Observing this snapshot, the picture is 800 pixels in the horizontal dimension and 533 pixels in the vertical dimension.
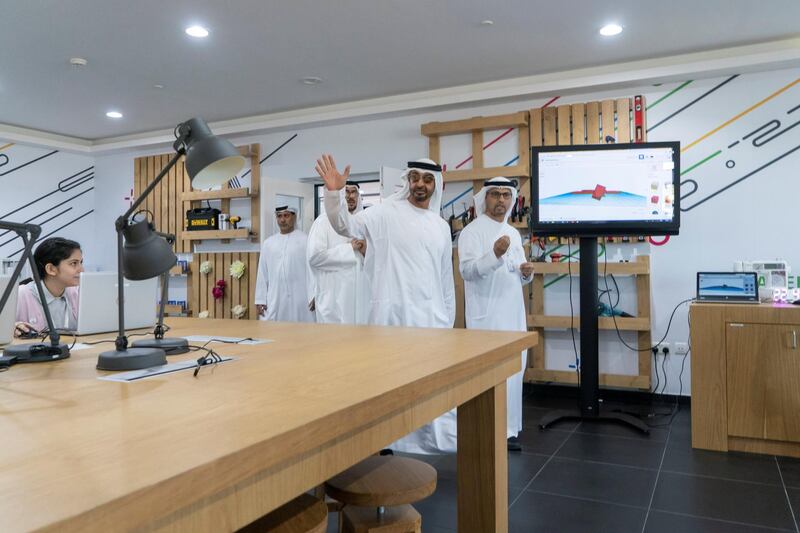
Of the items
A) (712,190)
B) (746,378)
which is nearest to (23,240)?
(746,378)

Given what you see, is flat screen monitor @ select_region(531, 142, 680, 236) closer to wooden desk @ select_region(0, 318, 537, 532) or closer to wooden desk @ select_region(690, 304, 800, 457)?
wooden desk @ select_region(690, 304, 800, 457)

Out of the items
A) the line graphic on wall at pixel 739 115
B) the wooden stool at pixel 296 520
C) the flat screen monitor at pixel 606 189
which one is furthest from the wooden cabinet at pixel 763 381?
the wooden stool at pixel 296 520

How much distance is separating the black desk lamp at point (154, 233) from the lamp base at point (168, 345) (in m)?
0.17

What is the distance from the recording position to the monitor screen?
3832 mm

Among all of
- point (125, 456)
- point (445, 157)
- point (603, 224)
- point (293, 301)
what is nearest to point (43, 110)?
point (293, 301)

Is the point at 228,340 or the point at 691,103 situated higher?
the point at 691,103

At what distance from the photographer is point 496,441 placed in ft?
6.50

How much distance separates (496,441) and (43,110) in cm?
657

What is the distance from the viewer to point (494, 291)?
4207mm

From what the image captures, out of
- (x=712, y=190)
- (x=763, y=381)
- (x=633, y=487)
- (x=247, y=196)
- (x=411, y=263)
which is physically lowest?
(x=633, y=487)

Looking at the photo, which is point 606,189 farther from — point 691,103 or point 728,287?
point 691,103

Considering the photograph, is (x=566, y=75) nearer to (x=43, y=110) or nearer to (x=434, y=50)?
(x=434, y=50)

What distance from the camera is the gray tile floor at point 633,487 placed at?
108 inches

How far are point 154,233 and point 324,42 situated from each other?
3391mm
